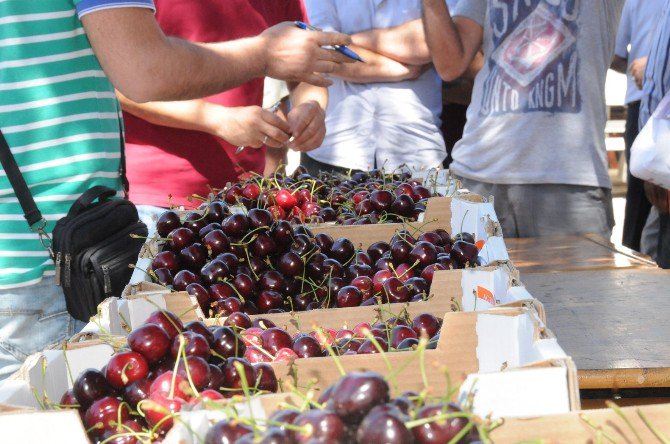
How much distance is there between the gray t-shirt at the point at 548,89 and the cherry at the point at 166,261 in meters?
1.72

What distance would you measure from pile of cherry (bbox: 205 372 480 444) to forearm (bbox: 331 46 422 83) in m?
2.98

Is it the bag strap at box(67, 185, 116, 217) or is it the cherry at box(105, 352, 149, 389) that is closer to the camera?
the cherry at box(105, 352, 149, 389)

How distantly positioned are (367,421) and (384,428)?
22 mm

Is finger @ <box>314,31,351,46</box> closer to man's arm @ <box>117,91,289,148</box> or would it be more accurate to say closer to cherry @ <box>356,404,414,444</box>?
man's arm @ <box>117,91,289,148</box>

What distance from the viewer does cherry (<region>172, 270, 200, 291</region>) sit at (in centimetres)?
182

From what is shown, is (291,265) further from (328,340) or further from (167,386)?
(167,386)

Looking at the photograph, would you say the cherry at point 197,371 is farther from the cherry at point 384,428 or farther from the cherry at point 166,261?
the cherry at point 166,261

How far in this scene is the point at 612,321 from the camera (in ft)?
6.61

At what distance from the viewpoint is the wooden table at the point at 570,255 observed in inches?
104

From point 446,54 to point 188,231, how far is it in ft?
5.98

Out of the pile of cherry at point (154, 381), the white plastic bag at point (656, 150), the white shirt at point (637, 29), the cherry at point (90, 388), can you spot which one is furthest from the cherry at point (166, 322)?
the white shirt at point (637, 29)

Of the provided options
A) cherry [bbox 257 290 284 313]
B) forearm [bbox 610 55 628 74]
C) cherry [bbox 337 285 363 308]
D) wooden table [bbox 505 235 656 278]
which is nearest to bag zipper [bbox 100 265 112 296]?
cherry [bbox 257 290 284 313]

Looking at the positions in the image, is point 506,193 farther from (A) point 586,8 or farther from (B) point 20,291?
(B) point 20,291

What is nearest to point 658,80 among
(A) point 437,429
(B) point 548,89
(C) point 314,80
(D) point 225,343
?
(B) point 548,89
